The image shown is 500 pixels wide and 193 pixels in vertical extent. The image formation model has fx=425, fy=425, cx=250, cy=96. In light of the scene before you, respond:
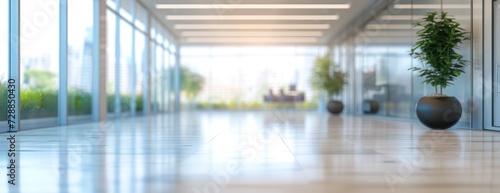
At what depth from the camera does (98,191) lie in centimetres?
221

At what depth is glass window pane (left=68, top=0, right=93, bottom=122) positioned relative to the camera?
859 cm

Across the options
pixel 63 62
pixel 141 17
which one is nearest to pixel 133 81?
pixel 141 17

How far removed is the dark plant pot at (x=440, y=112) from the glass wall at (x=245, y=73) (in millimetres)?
15059

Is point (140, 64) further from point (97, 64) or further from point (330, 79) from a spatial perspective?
point (330, 79)

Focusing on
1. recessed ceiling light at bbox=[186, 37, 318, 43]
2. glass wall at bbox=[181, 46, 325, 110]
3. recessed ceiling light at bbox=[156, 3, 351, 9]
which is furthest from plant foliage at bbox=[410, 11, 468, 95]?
glass wall at bbox=[181, 46, 325, 110]

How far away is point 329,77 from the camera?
15.5 m

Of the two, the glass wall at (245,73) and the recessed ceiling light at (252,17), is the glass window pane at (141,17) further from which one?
the glass wall at (245,73)

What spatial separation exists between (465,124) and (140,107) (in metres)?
9.89

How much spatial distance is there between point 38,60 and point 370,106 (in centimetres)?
948

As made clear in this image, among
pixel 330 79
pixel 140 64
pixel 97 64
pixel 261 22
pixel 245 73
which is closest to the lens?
pixel 97 64

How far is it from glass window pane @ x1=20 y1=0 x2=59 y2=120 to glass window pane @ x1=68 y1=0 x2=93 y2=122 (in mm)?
436

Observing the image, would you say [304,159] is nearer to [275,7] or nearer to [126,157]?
[126,157]

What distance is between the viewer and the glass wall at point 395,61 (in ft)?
25.1

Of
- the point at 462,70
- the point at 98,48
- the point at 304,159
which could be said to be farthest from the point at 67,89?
the point at 462,70
